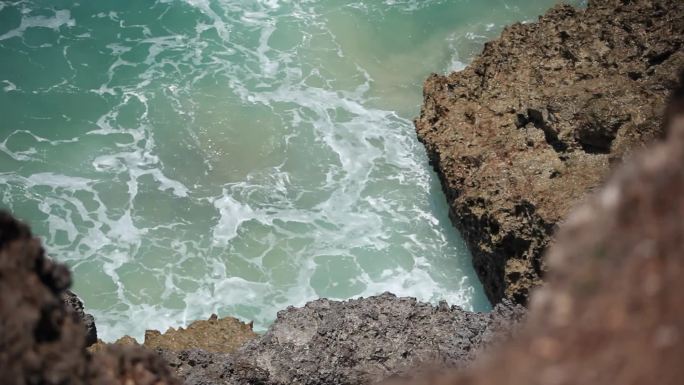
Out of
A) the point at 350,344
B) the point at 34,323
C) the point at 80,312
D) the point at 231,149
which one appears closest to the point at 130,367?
the point at 34,323

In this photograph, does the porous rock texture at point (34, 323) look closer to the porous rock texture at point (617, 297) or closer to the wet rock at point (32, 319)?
the wet rock at point (32, 319)

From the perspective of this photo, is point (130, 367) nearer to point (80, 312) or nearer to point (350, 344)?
point (350, 344)

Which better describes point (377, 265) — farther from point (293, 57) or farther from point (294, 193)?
point (293, 57)

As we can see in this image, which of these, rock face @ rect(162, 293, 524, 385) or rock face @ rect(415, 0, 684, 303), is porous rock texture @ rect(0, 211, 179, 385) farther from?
rock face @ rect(415, 0, 684, 303)

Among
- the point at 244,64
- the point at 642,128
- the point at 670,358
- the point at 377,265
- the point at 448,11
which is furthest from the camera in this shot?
the point at 448,11

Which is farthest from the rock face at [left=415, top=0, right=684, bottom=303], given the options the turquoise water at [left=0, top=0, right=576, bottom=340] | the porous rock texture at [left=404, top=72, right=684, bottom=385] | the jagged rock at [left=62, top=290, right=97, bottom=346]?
the porous rock texture at [left=404, top=72, right=684, bottom=385]

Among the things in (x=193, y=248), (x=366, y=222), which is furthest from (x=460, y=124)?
(x=193, y=248)
